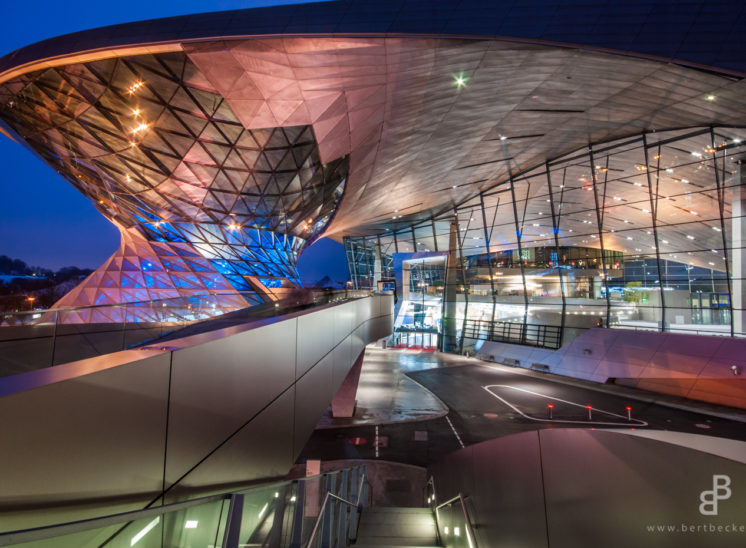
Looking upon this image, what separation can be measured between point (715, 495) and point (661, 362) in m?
20.8

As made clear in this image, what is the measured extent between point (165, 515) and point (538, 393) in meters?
20.7

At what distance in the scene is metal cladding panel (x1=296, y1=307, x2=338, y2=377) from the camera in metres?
6.19

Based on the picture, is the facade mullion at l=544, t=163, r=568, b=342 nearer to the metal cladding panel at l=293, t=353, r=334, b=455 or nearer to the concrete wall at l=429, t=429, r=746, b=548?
the metal cladding panel at l=293, t=353, r=334, b=455

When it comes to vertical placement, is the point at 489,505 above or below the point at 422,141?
below

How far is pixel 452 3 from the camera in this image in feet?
29.8

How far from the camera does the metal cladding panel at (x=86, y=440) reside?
5.06 feet

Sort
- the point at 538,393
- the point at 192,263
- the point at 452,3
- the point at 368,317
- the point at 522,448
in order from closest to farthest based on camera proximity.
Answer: the point at 522,448, the point at 452,3, the point at 368,317, the point at 538,393, the point at 192,263

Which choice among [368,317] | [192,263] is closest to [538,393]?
[368,317]

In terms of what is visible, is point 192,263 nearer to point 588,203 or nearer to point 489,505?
point 489,505

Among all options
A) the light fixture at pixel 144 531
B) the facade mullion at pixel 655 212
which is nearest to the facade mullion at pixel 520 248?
the facade mullion at pixel 655 212

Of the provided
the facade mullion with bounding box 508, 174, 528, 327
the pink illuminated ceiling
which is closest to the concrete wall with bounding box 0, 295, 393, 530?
the pink illuminated ceiling

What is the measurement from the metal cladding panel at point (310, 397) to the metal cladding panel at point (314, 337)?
0.19 m

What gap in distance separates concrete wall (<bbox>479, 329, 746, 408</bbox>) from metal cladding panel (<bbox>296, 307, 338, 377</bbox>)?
729 inches

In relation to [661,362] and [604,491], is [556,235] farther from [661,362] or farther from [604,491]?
[604,491]
